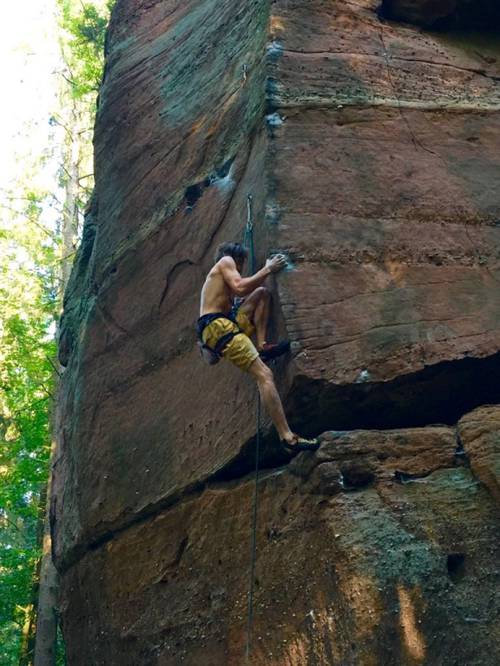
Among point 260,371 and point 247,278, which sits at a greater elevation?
point 247,278

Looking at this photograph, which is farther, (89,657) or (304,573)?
(89,657)

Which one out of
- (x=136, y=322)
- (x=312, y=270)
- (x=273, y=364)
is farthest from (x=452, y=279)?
(x=136, y=322)

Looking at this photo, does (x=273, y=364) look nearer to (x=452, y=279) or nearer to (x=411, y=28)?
(x=452, y=279)

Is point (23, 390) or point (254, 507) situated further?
point (23, 390)

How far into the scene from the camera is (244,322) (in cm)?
669

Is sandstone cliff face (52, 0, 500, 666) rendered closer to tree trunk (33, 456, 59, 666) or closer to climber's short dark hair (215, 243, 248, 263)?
climber's short dark hair (215, 243, 248, 263)

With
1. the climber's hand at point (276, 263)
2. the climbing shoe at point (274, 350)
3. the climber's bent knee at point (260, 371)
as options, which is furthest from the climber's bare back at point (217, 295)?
the climber's bent knee at point (260, 371)

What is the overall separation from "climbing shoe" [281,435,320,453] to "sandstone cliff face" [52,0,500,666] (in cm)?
13

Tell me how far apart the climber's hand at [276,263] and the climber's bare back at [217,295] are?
1.28 ft

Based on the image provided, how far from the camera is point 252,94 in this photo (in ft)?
26.5

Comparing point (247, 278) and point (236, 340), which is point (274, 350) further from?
point (247, 278)

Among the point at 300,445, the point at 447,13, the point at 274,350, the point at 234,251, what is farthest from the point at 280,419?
the point at 447,13

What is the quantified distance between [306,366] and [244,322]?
76 centimetres

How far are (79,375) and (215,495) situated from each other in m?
3.24
